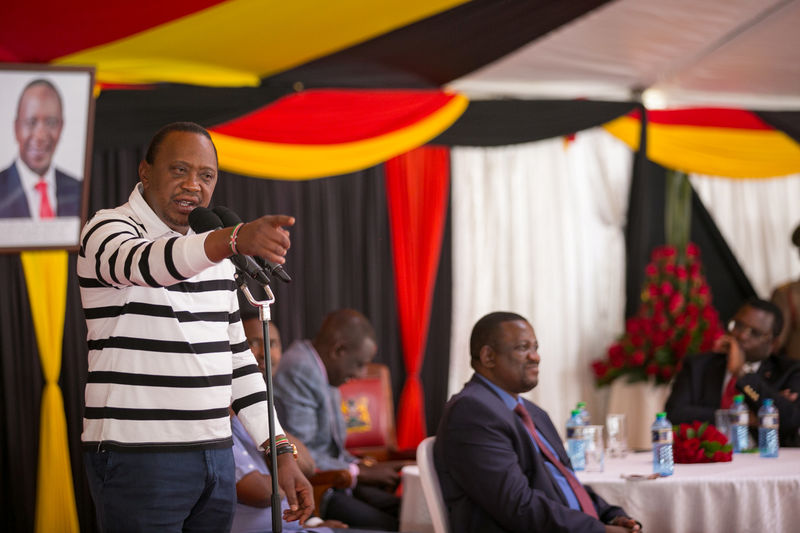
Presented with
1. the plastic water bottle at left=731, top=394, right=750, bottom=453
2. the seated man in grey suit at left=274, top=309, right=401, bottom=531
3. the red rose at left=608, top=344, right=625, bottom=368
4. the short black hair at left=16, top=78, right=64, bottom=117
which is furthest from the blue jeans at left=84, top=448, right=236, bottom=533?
the red rose at left=608, top=344, right=625, bottom=368

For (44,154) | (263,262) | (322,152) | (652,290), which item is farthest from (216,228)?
(652,290)

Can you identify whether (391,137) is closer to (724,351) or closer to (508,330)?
(724,351)

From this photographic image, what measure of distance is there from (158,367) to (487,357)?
1.62 meters

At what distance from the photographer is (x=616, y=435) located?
4234 millimetres

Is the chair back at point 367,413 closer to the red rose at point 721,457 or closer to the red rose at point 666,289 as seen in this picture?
the red rose at point 721,457

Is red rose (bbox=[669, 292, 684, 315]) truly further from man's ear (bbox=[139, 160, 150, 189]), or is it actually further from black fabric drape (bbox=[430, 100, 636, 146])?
man's ear (bbox=[139, 160, 150, 189])

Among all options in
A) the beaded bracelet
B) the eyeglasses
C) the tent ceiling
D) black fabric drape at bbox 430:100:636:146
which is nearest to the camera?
the beaded bracelet

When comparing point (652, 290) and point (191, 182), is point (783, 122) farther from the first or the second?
point (191, 182)

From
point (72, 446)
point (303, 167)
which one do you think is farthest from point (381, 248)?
point (72, 446)

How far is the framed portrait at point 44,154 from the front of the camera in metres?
5.23

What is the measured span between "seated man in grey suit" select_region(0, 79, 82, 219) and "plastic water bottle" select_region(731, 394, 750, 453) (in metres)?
3.51

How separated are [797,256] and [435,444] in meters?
5.73

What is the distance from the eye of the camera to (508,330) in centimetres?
347

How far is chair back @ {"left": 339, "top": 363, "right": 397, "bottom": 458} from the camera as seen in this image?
17.9 feet
